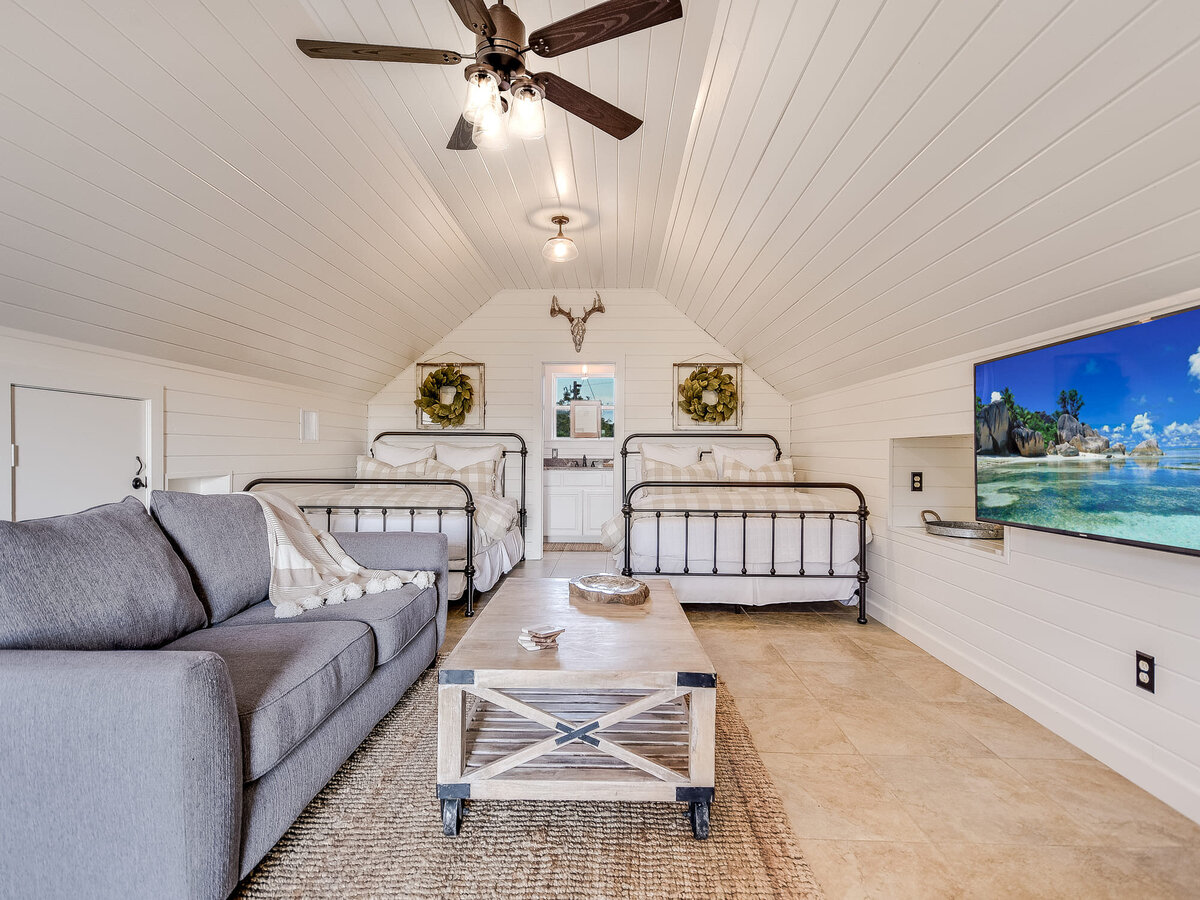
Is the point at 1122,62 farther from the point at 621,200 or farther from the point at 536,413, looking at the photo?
the point at 536,413

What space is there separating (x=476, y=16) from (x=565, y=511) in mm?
4945

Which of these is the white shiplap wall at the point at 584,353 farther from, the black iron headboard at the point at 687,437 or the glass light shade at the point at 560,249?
the glass light shade at the point at 560,249

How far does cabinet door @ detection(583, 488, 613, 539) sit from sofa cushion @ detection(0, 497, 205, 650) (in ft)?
14.5

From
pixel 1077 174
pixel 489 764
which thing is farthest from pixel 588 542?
pixel 1077 174

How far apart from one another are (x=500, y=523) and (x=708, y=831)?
9.19 ft

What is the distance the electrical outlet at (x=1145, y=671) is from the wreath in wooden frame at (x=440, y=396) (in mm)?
4595

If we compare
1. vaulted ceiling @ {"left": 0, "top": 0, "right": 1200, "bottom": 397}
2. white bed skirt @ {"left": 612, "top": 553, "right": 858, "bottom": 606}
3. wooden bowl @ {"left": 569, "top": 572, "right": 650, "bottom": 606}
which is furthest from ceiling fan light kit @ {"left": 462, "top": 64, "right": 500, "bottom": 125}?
white bed skirt @ {"left": 612, "top": 553, "right": 858, "bottom": 606}

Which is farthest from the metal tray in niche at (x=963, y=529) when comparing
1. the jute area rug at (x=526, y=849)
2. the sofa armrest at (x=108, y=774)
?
the sofa armrest at (x=108, y=774)

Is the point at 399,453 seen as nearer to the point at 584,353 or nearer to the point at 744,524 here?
the point at 584,353

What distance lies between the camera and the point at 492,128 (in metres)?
1.76

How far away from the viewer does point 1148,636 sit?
177 centimetres

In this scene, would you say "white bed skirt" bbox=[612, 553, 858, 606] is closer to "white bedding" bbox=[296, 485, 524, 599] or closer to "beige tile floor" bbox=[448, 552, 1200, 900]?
"beige tile floor" bbox=[448, 552, 1200, 900]

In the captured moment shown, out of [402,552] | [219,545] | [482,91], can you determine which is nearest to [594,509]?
[402,552]

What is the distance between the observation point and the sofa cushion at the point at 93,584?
1280 millimetres
